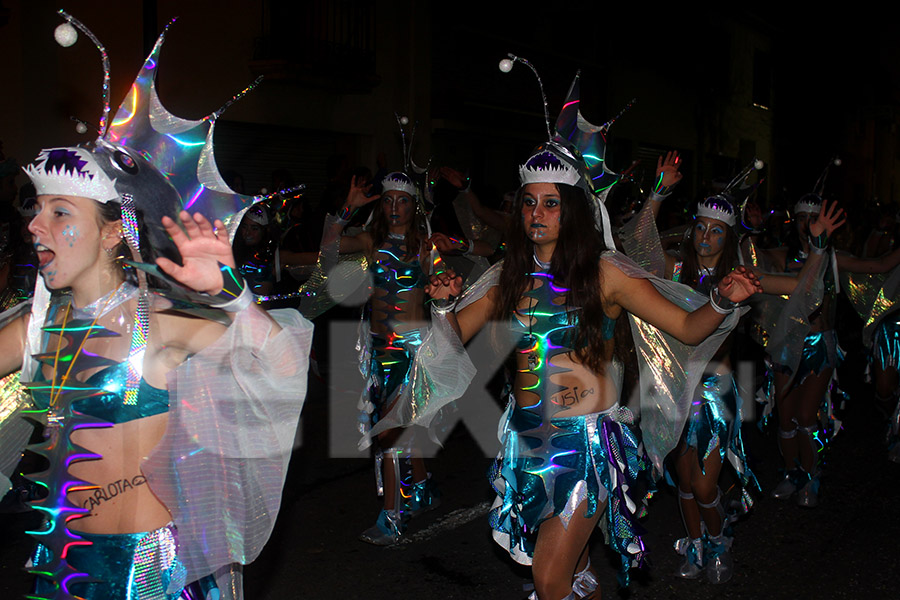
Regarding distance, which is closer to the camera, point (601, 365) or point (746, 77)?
point (601, 365)

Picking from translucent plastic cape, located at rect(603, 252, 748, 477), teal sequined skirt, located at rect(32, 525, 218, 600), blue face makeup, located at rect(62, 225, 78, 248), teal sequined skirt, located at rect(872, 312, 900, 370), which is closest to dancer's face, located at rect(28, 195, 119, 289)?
blue face makeup, located at rect(62, 225, 78, 248)

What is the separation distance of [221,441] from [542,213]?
6.13ft

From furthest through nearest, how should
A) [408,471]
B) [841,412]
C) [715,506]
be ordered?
[841,412] → [408,471] → [715,506]

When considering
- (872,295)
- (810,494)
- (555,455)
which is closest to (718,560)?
(810,494)

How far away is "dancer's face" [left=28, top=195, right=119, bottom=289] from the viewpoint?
101 inches

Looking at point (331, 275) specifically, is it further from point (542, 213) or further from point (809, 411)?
point (809, 411)

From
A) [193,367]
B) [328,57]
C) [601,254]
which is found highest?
[328,57]

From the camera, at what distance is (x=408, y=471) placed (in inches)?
221

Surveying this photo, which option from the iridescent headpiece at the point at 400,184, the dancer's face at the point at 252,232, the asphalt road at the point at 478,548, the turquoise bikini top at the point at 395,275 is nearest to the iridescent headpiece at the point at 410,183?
the iridescent headpiece at the point at 400,184

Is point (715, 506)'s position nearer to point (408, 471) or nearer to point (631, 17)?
point (408, 471)

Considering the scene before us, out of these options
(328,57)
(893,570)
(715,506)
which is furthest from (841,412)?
(328,57)

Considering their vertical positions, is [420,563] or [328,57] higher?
[328,57]

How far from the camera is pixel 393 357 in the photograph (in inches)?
234

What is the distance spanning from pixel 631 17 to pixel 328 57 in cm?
1256
